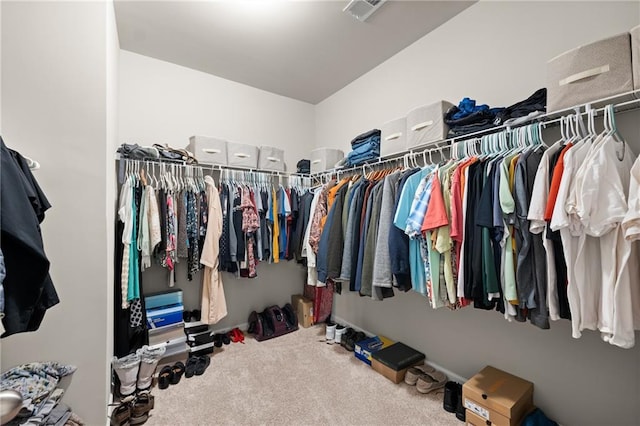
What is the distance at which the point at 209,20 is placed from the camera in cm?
209

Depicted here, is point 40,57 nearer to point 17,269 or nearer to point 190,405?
point 17,269

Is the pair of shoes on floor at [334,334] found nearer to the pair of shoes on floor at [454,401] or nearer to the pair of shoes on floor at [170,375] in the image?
the pair of shoes on floor at [454,401]

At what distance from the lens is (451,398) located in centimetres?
176

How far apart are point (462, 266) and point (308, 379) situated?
1.46m

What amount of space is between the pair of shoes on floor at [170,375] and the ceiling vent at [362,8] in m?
→ 3.01

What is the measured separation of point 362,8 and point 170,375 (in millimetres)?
3075

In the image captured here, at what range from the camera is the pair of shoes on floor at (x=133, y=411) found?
Answer: 1.62 meters

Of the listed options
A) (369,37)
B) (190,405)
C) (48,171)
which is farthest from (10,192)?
(369,37)

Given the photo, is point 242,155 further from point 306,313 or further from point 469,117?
point 469,117

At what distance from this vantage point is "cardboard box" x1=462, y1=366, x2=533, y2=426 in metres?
1.48

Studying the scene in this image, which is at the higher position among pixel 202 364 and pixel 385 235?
pixel 385 235

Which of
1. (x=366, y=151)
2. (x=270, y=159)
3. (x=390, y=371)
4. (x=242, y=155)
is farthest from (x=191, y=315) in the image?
(x=366, y=151)

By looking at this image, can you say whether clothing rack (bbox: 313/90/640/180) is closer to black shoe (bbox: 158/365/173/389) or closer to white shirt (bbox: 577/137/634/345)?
white shirt (bbox: 577/137/634/345)

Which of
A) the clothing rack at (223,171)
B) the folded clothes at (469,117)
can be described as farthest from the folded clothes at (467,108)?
the clothing rack at (223,171)
